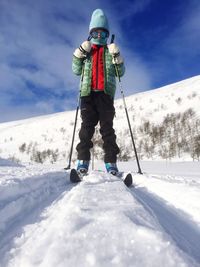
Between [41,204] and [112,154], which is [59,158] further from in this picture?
[41,204]

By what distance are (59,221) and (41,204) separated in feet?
2.33

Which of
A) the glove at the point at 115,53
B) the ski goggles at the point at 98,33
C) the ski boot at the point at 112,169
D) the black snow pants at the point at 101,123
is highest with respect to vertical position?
the ski goggles at the point at 98,33

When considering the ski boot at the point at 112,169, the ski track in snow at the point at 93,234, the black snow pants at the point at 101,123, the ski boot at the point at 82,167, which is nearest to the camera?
the ski track in snow at the point at 93,234

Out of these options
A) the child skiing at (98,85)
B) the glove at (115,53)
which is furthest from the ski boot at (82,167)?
the glove at (115,53)

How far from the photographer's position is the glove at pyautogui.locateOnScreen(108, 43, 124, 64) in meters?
3.99

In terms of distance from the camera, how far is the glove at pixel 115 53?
157 inches

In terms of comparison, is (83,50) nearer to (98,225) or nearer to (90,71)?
(90,71)

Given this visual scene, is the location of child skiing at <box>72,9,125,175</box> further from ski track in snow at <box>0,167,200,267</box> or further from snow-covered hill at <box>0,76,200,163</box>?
snow-covered hill at <box>0,76,200,163</box>

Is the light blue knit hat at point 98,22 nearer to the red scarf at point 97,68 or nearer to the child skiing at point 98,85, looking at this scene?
the child skiing at point 98,85

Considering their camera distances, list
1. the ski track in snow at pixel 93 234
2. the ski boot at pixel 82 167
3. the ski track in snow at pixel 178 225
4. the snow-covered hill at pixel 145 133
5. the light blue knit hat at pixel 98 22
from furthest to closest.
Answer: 1. the snow-covered hill at pixel 145 133
2. the light blue knit hat at pixel 98 22
3. the ski boot at pixel 82 167
4. the ski track in snow at pixel 178 225
5. the ski track in snow at pixel 93 234

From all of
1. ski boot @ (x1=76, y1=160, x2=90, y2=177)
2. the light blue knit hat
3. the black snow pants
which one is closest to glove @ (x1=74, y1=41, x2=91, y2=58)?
the light blue knit hat

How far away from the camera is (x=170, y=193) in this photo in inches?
98.0

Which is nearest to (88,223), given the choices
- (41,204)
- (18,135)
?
(41,204)

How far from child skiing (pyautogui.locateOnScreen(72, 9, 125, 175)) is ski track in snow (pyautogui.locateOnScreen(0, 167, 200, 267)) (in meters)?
1.84
